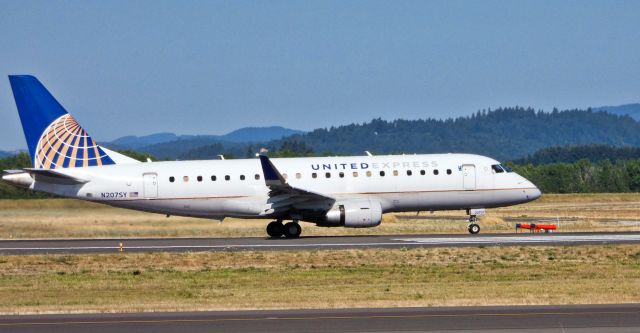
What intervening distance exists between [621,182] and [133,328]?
385 feet

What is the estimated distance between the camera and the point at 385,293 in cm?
2533

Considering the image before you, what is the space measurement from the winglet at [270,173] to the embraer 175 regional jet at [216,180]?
938 millimetres

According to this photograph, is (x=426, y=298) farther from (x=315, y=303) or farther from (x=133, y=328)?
(x=133, y=328)

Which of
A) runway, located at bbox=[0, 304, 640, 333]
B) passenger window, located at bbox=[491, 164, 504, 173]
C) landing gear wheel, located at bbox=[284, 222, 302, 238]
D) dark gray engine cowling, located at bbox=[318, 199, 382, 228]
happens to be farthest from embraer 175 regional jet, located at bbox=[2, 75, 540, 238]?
runway, located at bbox=[0, 304, 640, 333]

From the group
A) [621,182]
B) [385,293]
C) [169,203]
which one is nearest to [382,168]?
[169,203]

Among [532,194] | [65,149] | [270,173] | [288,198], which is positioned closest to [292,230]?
[288,198]

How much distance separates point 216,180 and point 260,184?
1.78 m

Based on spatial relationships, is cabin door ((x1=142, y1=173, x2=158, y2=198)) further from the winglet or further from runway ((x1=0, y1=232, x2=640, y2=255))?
the winglet

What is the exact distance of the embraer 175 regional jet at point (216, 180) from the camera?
42.9 metres

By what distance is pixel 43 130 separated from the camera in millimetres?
43281

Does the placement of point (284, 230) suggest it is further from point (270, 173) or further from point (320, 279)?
point (320, 279)

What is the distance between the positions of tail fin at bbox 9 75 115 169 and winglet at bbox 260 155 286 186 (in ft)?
24.3

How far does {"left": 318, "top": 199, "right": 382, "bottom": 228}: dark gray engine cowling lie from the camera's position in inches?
1639

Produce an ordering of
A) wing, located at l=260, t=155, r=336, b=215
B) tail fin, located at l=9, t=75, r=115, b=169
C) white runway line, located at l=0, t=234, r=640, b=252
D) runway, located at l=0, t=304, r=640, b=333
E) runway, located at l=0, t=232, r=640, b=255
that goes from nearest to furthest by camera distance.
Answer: runway, located at l=0, t=304, r=640, b=333 → runway, located at l=0, t=232, r=640, b=255 → white runway line, located at l=0, t=234, r=640, b=252 → wing, located at l=260, t=155, r=336, b=215 → tail fin, located at l=9, t=75, r=115, b=169
